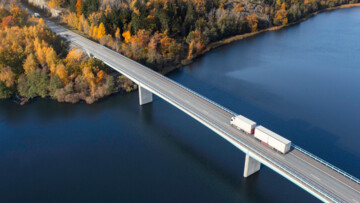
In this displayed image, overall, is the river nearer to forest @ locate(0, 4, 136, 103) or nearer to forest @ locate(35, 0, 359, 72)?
forest @ locate(0, 4, 136, 103)

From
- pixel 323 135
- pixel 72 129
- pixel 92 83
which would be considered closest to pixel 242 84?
pixel 323 135

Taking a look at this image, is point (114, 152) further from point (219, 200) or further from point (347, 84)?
point (347, 84)

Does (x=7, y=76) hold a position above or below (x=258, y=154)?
below

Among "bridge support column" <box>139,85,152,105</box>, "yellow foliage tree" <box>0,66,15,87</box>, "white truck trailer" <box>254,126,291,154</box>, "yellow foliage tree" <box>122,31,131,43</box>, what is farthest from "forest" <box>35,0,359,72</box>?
"white truck trailer" <box>254,126,291,154</box>

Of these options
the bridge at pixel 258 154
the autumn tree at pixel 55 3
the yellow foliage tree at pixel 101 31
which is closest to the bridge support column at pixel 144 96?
the bridge at pixel 258 154

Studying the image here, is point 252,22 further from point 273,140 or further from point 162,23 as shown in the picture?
point 273,140

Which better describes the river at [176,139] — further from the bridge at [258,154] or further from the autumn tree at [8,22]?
the autumn tree at [8,22]

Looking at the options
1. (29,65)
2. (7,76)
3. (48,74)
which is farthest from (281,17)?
(7,76)
